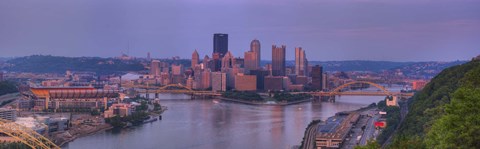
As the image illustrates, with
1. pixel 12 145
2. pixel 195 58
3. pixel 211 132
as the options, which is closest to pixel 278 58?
pixel 195 58

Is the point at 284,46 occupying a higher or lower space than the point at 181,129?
higher

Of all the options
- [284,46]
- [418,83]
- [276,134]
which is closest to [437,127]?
[276,134]

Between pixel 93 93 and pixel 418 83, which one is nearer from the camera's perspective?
pixel 93 93

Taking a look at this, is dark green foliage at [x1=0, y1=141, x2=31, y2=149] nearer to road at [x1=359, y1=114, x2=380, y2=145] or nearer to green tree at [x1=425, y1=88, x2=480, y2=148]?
road at [x1=359, y1=114, x2=380, y2=145]

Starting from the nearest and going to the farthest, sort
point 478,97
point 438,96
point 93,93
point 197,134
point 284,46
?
point 478,97 < point 438,96 < point 197,134 < point 93,93 < point 284,46

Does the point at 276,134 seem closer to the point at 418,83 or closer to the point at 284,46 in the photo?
the point at 418,83

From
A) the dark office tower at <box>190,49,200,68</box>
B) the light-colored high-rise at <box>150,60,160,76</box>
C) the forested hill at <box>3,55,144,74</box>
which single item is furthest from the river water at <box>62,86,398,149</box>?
the forested hill at <box>3,55,144,74</box>

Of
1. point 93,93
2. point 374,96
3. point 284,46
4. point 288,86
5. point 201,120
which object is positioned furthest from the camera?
point 284,46
